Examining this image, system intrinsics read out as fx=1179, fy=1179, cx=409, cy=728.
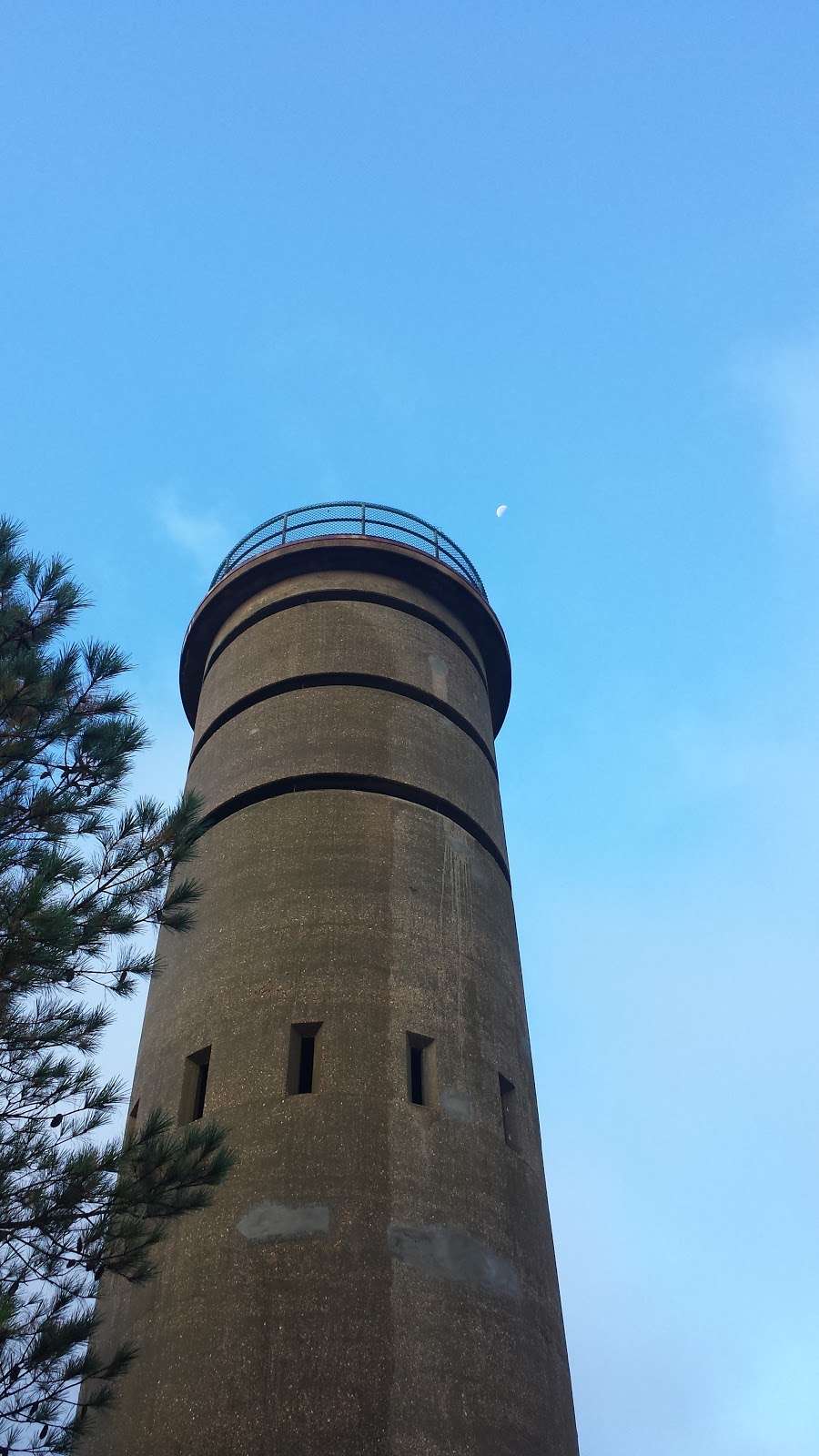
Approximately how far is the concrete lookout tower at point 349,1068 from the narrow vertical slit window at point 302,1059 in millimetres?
27

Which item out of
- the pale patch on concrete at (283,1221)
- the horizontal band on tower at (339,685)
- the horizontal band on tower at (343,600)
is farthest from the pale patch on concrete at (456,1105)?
the horizontal band on tower at (343,600)

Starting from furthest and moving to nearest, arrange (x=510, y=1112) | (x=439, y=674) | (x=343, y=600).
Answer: (x=343, y=600)
(x=439, y=674)
(x=510, y=1112)

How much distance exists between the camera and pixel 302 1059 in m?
10.9

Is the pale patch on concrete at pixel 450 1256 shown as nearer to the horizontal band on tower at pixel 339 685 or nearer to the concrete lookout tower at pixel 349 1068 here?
the concrete lookout tower at pixel 349 1068

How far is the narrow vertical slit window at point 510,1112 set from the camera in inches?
456

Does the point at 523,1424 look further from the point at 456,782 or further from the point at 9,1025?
the point at 456,782

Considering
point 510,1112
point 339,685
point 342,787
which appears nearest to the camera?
point 510,1112

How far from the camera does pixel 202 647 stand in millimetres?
17250

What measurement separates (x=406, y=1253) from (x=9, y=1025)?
4268 millimetres

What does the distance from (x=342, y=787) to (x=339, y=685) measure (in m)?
1.64

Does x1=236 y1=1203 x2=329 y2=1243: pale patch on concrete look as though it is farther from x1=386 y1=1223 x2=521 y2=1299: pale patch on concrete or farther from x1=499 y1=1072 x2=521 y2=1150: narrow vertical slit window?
x1=499 y1=1072 x2=521 y2=1150: narrow vertical slit window

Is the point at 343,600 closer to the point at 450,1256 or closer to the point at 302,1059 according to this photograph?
the point at 302,1059

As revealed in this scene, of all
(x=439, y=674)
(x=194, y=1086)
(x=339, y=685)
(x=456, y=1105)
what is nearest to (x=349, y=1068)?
(x=456, y=1105)

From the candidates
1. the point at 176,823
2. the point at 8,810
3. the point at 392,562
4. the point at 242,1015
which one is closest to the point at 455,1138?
the point at 242,1015
